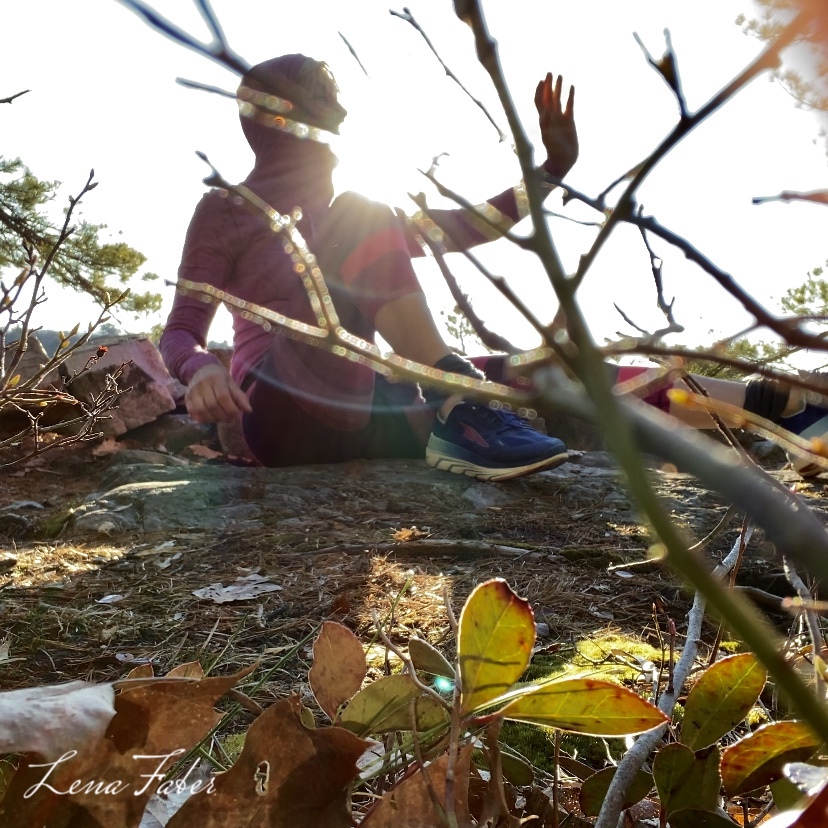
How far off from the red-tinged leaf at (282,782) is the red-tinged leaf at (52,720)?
0.40 ft

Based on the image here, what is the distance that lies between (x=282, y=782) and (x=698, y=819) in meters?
0.32

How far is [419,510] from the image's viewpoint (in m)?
2.89

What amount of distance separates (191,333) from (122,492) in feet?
3.23

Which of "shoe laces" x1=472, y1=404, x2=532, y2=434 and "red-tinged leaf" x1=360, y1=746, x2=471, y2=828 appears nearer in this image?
"red-tinged leaf" x1=360, y1=746, x2=471, y2=828

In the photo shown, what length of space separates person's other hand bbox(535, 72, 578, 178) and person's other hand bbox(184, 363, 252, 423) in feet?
8.70

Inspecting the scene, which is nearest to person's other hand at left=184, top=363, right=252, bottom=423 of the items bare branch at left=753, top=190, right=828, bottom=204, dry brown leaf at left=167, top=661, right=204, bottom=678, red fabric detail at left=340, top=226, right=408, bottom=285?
red fabric detail at left=340, top=226, right=408, bottom=285

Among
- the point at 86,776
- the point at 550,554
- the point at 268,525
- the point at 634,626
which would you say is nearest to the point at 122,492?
the point at 268,525

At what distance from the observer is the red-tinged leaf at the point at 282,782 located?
1.68 feet

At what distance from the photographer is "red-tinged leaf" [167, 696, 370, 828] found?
0.51 m

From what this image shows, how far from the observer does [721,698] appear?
56 centimetres

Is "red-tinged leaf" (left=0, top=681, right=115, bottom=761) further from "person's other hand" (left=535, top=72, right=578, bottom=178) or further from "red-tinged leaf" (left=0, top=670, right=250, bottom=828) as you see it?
"person's other hand" (left=535, top=72, right=578, bottom=178)

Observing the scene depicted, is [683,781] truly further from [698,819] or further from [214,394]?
[214,394]

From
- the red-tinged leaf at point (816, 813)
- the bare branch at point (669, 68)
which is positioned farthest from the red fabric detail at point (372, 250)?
the red-tinged leaf at point (816, 813)

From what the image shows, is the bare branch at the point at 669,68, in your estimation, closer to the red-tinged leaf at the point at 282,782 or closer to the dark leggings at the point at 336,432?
the red-tinged leaf at the point at 282,782
